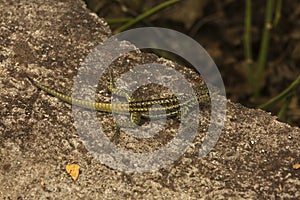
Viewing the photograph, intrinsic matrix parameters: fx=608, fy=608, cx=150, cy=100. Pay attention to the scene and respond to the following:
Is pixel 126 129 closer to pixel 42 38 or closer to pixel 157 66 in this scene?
pixel 157 66

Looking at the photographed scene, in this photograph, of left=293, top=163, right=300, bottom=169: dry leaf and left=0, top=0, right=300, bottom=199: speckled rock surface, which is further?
left=293, top=163, right=300, bottom=169: dry leaf

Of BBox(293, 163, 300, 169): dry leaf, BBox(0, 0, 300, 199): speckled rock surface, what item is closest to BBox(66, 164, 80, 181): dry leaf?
BBox(0, 0, 300, 199): speckled rock surface

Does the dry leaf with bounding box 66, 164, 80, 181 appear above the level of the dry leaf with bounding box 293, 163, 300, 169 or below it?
below

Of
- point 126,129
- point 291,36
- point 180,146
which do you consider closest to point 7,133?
point 126,129

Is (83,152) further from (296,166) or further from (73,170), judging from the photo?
(296,166)

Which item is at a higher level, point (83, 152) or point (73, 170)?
point (83, 152)

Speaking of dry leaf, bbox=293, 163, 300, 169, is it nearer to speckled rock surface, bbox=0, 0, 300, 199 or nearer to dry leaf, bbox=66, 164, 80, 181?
speckled rock surface, bbox=0, 0, 300, 199

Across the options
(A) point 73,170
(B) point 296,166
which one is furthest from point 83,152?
(B) point 296,166

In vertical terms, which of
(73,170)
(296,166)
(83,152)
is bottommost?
(73,170)
